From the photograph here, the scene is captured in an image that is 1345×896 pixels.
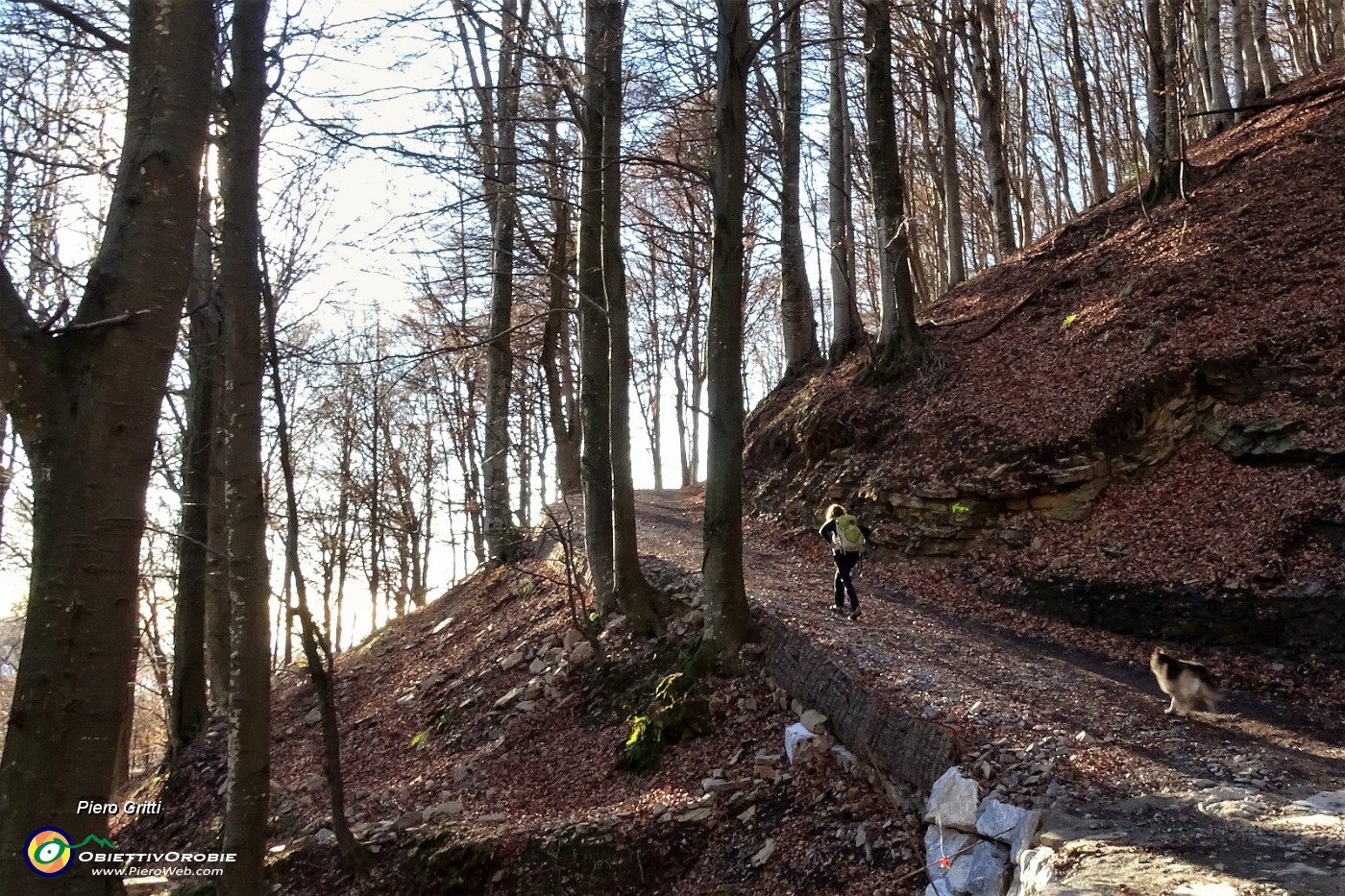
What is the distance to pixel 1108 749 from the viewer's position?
5.18 metres

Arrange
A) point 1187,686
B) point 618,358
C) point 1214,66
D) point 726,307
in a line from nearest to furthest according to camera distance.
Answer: point 1187,686, point 726,307, point 618,358, point 1214,66

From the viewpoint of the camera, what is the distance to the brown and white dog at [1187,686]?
596 centimetres

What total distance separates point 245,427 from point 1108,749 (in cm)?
611

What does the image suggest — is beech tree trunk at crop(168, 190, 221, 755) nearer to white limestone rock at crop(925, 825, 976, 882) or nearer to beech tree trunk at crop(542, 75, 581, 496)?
beech tree trunk at crop(542, 75, 581, 496)

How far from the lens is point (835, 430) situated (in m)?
13.2

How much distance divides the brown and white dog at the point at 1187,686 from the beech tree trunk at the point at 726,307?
3.52 m

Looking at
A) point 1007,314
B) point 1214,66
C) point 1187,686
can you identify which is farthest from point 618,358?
point 1214,66

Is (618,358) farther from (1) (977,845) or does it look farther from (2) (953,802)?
(1) (977,845)

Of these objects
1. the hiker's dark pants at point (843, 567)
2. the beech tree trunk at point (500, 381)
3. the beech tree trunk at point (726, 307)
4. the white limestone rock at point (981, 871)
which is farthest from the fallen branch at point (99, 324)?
the beech tree trunk at point (500, 381)

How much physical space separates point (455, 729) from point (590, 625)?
1944 mm

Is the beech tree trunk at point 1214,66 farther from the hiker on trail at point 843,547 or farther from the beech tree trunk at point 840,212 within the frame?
the hiker on trail at point 843,547

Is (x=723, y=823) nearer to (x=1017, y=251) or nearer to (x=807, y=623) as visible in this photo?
(x=807, y=623)

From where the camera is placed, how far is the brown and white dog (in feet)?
19.6

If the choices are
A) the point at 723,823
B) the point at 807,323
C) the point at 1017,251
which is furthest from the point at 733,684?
the point at 1017,251
